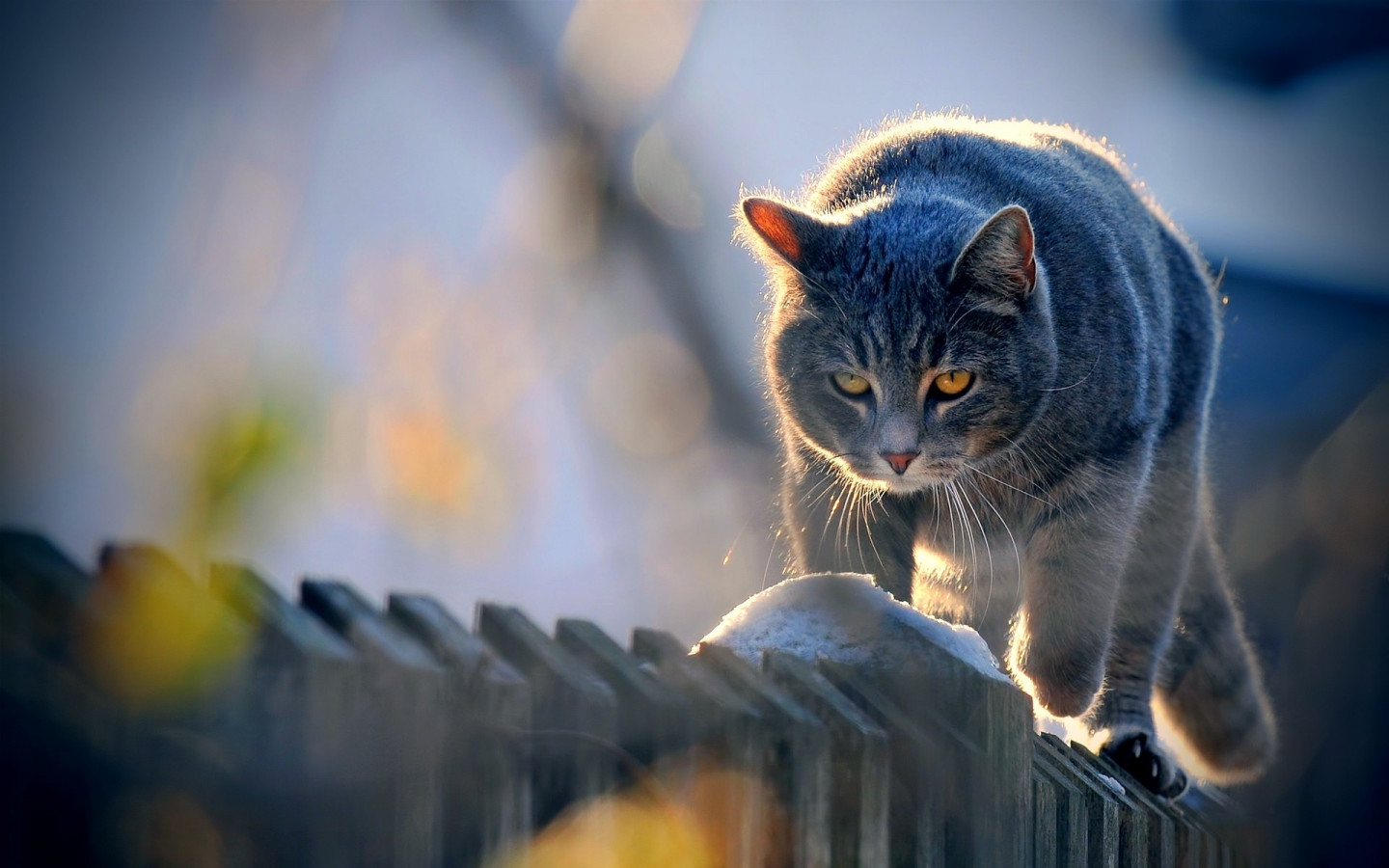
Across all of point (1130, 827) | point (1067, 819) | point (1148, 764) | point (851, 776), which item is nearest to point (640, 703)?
point (851, 776)

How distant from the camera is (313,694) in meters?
1.04

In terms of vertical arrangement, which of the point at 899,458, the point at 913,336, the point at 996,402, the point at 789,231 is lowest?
the point at 899,458

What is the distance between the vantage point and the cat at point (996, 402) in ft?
9.80

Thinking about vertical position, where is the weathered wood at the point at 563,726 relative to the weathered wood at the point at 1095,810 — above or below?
above

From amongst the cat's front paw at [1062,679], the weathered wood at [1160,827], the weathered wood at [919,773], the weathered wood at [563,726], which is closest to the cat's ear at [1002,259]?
the cat's front paw at [1062,679]

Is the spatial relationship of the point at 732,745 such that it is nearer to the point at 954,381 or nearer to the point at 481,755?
the point at 481,755

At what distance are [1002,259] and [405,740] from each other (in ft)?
6.99

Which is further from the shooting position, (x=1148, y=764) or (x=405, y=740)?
(x=1148, y=764)

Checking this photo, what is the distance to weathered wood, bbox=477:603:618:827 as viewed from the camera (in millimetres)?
1166

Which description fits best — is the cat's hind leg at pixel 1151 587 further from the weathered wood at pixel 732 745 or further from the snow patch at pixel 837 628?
the weathered wood at pixel 732 745

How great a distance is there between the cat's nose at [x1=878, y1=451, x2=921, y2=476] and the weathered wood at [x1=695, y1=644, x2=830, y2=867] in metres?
1.54

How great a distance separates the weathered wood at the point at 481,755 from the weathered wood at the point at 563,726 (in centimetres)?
2

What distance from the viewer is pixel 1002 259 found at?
2879 mm

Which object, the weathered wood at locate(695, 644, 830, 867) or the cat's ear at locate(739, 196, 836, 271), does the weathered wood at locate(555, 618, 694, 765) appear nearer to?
the weathered wood at locate(695, 644, 830, 867)
